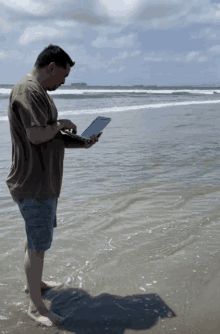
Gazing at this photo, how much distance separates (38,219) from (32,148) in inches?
A: 20.1

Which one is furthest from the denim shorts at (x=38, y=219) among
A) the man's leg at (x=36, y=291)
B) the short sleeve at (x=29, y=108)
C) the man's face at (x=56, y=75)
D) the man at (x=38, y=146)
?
the man's face at (x=56, y=75)

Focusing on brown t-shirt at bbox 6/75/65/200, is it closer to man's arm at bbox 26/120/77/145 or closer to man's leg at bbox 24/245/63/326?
man's arm at bbox 26/120/77/145

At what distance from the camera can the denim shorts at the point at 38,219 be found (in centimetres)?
222

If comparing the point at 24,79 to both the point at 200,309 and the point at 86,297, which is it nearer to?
the point at 86,297

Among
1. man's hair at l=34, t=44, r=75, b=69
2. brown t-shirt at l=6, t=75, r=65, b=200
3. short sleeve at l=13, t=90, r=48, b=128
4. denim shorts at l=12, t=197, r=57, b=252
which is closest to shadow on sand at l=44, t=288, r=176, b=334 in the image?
denim shorts at l=12, t=197, r=57, b=252

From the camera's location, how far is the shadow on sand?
7.72ft

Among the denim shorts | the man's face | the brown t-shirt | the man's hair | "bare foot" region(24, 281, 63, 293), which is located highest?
the man's hair

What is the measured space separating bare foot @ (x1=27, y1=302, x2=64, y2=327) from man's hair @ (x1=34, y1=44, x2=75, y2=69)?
1.78m

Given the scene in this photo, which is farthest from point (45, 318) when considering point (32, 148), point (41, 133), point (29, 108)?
point (29, 108)

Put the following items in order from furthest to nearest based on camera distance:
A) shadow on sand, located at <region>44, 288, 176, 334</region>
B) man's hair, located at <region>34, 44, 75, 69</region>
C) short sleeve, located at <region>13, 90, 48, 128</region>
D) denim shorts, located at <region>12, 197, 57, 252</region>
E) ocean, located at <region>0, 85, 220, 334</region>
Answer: ocean, located at <region>0, 85, 220, 334</region>
shadow on sand, located at <region>44, 288, 176, 334</region>
denim shorts, located at <region>12, 197, 57, 252</region>
man's hair, located at <region>34, 44, 75, 69</region>
short sleeve, located at <region>13, 90, 48, 128</region>

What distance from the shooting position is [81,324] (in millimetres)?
2373

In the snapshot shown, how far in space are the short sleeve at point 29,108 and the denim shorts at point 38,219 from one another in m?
0.56

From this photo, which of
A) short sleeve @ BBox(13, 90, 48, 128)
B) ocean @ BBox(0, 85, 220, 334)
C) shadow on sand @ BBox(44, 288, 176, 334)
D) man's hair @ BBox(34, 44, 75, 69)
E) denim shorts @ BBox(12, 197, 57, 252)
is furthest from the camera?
ocean @ BBox(0, 85, 220, 334)

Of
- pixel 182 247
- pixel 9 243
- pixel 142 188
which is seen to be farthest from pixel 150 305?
pixel 142 188
